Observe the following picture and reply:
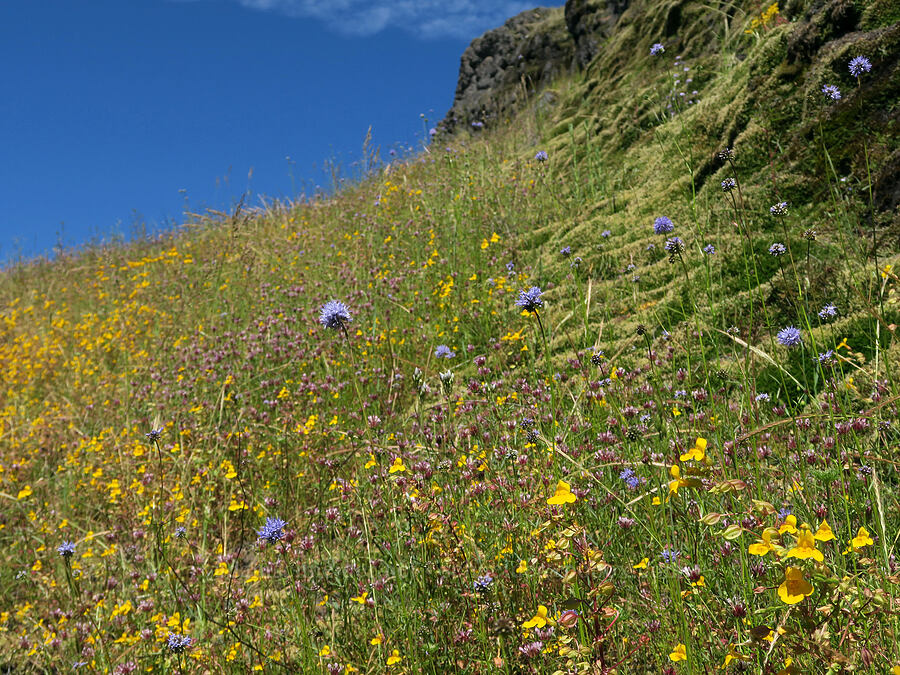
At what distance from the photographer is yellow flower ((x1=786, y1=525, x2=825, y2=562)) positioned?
103 centimetres

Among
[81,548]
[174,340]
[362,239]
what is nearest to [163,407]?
[81,548]

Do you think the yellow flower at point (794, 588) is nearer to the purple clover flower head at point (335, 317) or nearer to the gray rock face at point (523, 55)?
the purple clover flower head at point (335, 317)

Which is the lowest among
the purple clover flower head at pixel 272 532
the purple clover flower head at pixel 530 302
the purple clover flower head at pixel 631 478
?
the purple clover flower head at pixel 631 478

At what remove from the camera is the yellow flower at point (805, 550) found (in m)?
1.03

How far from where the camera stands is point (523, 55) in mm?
27688

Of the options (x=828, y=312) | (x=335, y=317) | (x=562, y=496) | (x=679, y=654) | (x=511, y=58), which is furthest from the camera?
(x=511, y=58)

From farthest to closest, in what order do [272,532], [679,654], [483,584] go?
A: [272,532]
[483,584]
[679,654]

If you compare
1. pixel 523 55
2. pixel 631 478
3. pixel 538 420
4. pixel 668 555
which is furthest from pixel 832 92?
pixel 523 55

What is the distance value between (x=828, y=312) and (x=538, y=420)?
1500 mm

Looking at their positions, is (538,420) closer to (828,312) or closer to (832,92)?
(828,312)

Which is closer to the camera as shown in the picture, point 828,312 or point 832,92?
point 828,312

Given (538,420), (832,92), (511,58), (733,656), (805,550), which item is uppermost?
(511,58)

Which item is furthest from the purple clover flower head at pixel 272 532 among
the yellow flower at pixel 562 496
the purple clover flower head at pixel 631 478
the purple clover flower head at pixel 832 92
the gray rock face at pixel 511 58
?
the gray rock face at pixel 511 58

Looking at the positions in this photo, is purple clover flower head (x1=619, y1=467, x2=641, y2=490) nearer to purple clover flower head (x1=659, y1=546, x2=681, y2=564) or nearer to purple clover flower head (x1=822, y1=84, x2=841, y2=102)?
purple clover flower head (x1=659, y1=546, x2=681, y2=564)
